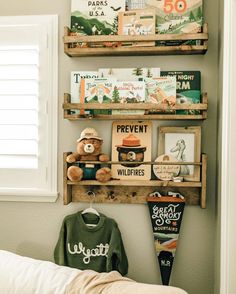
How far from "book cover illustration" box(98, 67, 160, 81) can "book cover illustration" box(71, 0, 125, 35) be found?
0.21 metres

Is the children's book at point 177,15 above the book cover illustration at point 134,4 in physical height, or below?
below

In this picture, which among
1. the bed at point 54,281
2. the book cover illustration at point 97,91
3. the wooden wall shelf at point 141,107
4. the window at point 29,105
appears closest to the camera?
the bed at point 54,281

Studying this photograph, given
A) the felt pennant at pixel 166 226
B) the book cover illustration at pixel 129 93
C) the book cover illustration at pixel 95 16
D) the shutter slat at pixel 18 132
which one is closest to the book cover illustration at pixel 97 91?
the book cover illustration at pixel 129 93

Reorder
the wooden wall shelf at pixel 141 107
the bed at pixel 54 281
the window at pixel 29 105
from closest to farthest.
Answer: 1. the bed at pixel 54 281
2. the wooden wall shelf at pixel 141 107
3. the window at pixel 29 105

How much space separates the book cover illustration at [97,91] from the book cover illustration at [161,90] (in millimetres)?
213

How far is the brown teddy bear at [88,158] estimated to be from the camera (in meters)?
2.13

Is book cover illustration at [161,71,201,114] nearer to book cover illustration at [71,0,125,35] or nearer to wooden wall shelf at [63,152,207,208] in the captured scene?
wooden wall shelf at [63,152,207,208]

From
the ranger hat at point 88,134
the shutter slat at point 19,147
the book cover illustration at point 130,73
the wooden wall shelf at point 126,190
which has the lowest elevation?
the wooden wall shelf at point 126,190

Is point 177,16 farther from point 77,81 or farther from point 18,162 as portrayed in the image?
point 18,162

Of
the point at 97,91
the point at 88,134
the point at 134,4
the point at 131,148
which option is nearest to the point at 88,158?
the point at 88,134

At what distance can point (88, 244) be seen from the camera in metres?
2.24

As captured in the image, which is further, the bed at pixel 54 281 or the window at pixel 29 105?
the window at pixel 29 105

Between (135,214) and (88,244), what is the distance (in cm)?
32

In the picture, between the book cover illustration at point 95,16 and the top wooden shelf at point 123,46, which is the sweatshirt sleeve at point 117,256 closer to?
the top wooden shelf at point 123,46
